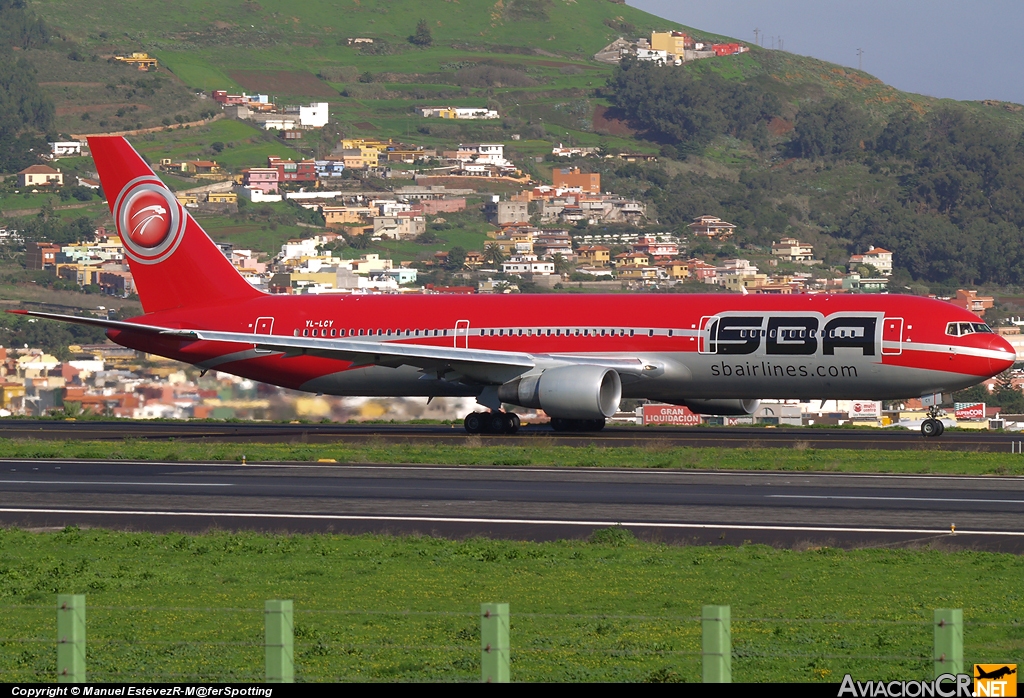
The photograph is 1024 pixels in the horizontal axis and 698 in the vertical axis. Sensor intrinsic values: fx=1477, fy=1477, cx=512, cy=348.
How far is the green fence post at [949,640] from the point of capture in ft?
28.0

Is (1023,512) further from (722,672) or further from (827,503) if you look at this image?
(722,672)

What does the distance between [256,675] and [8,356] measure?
393ft

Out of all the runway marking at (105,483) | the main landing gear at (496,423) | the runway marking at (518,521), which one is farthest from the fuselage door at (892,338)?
the runway marking at (105,483)

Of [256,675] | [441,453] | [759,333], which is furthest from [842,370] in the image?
[256,675]

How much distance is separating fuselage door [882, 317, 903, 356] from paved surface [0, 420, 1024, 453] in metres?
2.48

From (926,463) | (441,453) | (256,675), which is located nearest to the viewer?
(256,675)

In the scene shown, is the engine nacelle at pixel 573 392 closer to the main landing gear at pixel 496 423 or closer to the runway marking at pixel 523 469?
the main landing gear at pixel 496 423

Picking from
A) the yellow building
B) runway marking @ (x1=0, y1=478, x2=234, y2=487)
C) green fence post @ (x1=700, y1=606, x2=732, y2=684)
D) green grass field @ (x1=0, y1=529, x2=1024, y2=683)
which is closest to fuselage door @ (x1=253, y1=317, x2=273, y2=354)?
runway marking @ (x1=0, y1=478, x2=234, y2=487)

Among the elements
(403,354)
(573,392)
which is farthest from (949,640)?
(403,354)

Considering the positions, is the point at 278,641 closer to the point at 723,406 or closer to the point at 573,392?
the point at 573,392

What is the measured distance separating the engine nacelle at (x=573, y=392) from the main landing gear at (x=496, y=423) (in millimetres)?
1681

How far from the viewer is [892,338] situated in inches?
1567

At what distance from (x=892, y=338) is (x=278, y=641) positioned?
33.2 metres

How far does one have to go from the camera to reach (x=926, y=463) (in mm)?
32438
